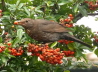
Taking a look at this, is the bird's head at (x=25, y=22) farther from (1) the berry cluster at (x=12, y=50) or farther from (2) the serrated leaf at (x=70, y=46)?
(2) the serrated leaf at (x=70, y=46)

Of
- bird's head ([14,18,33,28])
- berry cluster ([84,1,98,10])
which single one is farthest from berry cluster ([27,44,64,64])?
berry cluster ([84,1,98,10])

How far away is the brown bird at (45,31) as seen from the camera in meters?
2.63

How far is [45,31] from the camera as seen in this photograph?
2846 mm

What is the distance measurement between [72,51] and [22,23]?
585 millimetres

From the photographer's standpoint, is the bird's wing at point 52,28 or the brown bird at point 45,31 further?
the bird's wing at point 52,28

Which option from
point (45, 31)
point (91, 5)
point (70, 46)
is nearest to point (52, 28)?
point (45, 31)

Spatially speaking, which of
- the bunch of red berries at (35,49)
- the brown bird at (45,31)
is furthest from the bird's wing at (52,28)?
the bunch of red berries at (35,49)

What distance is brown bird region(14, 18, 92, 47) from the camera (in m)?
2.63

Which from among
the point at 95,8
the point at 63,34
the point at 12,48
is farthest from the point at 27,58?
the point at 95,8

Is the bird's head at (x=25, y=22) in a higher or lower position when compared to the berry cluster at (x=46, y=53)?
higher

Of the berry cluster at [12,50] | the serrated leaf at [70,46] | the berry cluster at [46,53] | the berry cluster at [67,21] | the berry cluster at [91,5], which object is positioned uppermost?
the berry cluster at [91,5]

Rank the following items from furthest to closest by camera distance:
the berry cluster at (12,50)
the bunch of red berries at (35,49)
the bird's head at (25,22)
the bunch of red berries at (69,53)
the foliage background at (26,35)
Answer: the bunch of red berries at (69,53) < the bird's head at (25,22) < the foliage background at (26,35) < the bunch of red berries at (35,49) < the berry cluster at (12,50)

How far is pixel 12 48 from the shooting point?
6.95 feet

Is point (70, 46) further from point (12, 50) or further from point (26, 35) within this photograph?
point (12, 50)
